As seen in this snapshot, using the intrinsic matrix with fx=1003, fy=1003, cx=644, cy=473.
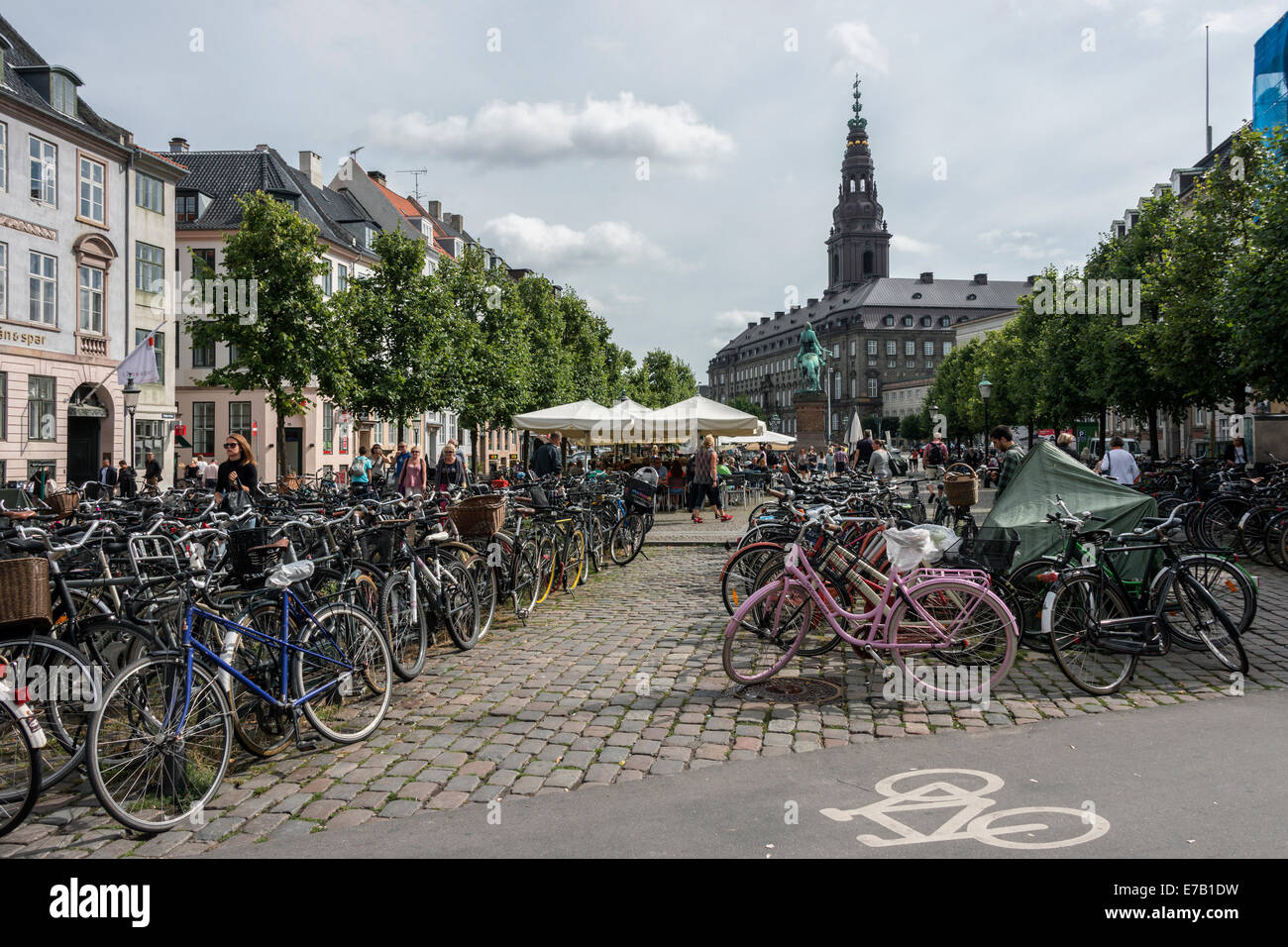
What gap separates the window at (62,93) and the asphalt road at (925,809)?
1331 inches

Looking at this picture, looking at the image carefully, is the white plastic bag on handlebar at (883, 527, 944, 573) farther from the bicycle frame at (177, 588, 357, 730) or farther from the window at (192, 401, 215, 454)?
the window at (192, 401, 215, 454)

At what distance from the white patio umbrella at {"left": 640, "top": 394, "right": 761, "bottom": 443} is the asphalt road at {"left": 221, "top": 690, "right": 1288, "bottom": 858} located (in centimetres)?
1676

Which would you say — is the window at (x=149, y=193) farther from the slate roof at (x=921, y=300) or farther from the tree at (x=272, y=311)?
the slate roof at (x=921, y=300)

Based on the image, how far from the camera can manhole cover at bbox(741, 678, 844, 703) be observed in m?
6.71

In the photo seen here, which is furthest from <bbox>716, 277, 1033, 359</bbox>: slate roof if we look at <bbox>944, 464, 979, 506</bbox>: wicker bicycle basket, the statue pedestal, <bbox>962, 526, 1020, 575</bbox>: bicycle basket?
<bbox>962, 526, 1020, 575</bbox>: bicycle basket

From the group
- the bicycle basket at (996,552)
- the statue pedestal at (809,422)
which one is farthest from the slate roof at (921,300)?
the bicycle basket at (996,552)

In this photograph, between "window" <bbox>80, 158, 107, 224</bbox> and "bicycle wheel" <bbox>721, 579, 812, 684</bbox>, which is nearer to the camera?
"bicycle wheel" <bbox>721, 579, 812, 684</bbox>

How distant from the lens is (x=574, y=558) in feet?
39.2

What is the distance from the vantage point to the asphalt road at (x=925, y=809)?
13.6ft

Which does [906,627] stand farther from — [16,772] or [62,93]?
[62,93]
